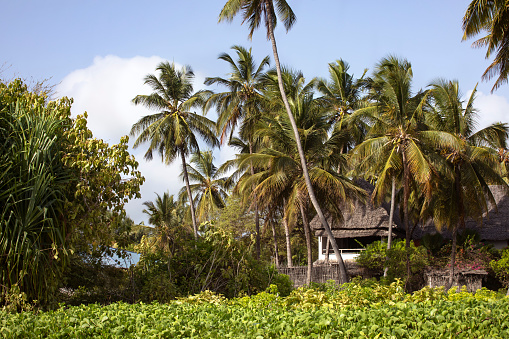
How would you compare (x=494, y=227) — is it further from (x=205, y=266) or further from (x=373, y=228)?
(x=205, y=266)

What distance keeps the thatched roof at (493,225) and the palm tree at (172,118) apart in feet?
44.4

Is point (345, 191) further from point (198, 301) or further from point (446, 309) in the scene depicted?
point (446, 309)

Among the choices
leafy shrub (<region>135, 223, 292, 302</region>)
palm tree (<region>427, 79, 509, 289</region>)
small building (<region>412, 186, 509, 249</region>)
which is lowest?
leafy shrub (<region>135, 223, 292, 302</region>)

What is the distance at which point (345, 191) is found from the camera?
1967 cm

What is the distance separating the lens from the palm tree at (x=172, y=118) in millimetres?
27172

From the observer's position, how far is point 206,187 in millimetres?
36469

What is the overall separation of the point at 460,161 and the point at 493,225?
24.7 feet

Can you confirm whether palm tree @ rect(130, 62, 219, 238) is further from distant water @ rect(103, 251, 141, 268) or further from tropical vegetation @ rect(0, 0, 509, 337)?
distant water @ rect(103, 251, 141, 268)

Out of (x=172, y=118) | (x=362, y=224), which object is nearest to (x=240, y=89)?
(x=172, y=118)

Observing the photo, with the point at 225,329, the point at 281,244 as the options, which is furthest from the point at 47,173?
the point at 281,244

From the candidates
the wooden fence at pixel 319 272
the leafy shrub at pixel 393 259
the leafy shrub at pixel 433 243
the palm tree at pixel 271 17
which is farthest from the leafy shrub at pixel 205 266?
the leafy shrub at pixel 433 243

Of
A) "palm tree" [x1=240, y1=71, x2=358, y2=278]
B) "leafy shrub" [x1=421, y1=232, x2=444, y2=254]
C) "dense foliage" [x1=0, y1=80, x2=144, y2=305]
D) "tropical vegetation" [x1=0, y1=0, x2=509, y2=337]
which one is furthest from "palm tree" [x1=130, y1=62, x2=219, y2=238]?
"dense foliage" [x1=0, y1=80, x2=144, y2=305]

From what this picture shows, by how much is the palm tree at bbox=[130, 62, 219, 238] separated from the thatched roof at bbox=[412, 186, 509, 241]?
13526 mm

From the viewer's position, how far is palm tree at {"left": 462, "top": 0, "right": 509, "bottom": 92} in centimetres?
1356
